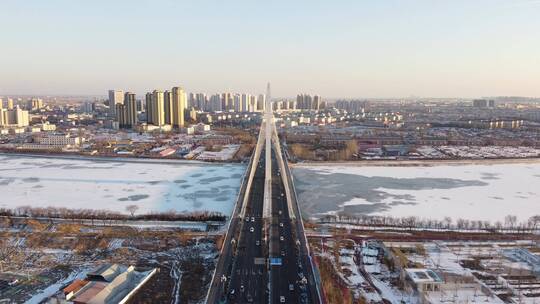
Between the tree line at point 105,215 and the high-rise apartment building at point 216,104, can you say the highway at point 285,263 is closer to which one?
the tree line at point 105,215

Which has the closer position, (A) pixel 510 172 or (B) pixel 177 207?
(B) pixel 177 207

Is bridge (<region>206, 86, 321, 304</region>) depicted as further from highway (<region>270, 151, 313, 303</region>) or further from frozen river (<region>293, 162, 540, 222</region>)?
frozen river (<region>293, 162, 540, 222</region>)

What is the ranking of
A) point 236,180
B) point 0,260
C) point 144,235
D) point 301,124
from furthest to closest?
point 301,124, point 236,180, point 144,235, point 0,260

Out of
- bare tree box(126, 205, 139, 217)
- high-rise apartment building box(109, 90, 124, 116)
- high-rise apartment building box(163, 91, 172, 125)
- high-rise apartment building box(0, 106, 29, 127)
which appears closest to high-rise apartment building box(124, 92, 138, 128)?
high-rise apartment building box(163, 91, 172, 125)

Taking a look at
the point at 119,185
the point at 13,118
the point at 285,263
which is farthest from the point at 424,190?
the point at 13,118

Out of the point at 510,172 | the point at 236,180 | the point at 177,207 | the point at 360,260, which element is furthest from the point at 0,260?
the point at 510,172

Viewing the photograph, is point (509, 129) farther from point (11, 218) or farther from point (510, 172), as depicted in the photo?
point (11, 218)

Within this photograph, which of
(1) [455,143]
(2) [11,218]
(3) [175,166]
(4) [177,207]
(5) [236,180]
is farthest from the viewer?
(1) [455,143]

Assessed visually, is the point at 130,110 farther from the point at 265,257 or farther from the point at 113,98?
the point at 265,257
